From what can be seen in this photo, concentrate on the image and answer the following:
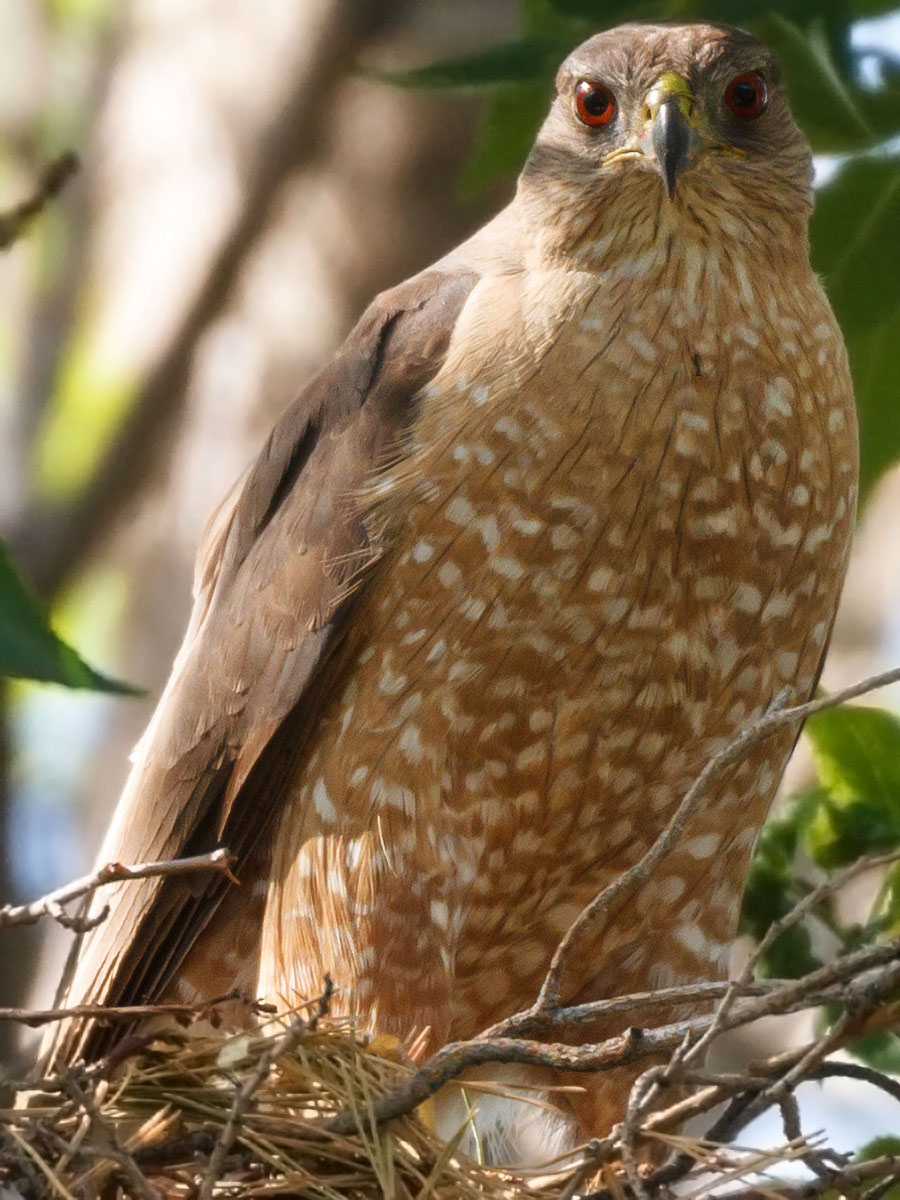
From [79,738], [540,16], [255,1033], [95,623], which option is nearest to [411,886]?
[255,1033]

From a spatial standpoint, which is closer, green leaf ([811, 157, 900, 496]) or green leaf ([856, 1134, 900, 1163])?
green leaf ([856, 1134, 900, 1163])

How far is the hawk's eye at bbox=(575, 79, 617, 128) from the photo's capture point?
12.7 feet

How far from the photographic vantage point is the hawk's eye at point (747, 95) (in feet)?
12.5

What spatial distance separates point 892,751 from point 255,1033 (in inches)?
57.9

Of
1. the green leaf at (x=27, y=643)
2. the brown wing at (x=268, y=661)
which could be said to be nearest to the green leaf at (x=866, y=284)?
the brown wing at (x=268, y=661)

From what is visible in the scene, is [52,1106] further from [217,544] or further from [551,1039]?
[217,544]

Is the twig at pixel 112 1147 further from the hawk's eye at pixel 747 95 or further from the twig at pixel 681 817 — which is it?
the hawk's eye at pixel 747 95

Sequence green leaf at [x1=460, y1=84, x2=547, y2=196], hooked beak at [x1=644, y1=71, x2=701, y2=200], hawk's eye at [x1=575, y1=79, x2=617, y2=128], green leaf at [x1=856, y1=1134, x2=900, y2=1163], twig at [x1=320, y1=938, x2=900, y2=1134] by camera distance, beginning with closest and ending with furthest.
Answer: twig at [x1=320, y1=938, x2=900, y2=1134] → green leaf at [x1=856, y1=1134, x2=900, y2=1163] → hooked beak at [x1=644, y1=71, x2=701, y2=200] → hawk's eye at [x1=575, y1=79, x2=617, y2=128] → green leaf at [x1=460, y1=84, x2=547, y2=196]

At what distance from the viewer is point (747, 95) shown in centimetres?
384

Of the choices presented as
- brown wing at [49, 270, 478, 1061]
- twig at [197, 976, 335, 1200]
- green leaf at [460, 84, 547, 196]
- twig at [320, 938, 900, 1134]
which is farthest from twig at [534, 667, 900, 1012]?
green leaf at [460, 84, 547, 196]

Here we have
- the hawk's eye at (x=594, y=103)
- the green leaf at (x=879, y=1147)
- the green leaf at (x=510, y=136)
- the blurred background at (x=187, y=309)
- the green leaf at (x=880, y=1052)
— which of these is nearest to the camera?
the green leaf at (x=879, y=1147)

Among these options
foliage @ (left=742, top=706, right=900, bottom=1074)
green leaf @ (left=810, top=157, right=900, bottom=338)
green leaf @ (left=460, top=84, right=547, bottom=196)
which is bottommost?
foliage @ (left=742, top=706, right=900, bottom=1074)

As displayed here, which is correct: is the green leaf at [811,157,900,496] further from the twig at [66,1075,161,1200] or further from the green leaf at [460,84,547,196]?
the twig at [66,1075,161,1200]

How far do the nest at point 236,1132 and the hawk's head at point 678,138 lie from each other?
171 cm
